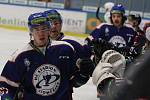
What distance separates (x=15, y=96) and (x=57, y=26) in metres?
0.81

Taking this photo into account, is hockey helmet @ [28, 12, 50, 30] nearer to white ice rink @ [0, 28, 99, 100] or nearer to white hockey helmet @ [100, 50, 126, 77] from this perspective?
white hockey helmet @ [100, 50, 126, 77]

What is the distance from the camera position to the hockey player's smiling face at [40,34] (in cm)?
230

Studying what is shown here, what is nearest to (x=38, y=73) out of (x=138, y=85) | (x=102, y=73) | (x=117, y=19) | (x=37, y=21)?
(x=37, y=21)

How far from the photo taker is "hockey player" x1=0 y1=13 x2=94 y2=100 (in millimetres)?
2328

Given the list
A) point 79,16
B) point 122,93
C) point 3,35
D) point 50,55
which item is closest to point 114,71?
point 122,93

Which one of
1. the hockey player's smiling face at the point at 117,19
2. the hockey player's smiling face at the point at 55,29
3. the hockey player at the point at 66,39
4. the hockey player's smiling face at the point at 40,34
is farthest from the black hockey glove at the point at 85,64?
the hockey player's smiling face at the point at 117,19

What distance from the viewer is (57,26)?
300 cm

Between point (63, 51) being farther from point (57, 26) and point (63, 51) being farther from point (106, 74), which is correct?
point (106, 74)

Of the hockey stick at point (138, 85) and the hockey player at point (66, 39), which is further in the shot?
the hockey player at point (66, 39)

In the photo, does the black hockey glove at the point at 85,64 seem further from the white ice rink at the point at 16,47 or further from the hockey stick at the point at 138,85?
the white ice rink at the point at 16,47

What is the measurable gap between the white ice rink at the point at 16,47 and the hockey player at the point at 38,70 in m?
2.14

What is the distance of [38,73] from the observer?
2.34 metres

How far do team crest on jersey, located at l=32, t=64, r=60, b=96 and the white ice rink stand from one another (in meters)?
2.15

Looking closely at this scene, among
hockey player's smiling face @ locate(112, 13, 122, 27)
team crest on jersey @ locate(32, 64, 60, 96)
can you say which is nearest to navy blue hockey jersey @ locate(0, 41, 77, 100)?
team crest on jersey @ locate(32, 64, 60, 96)
